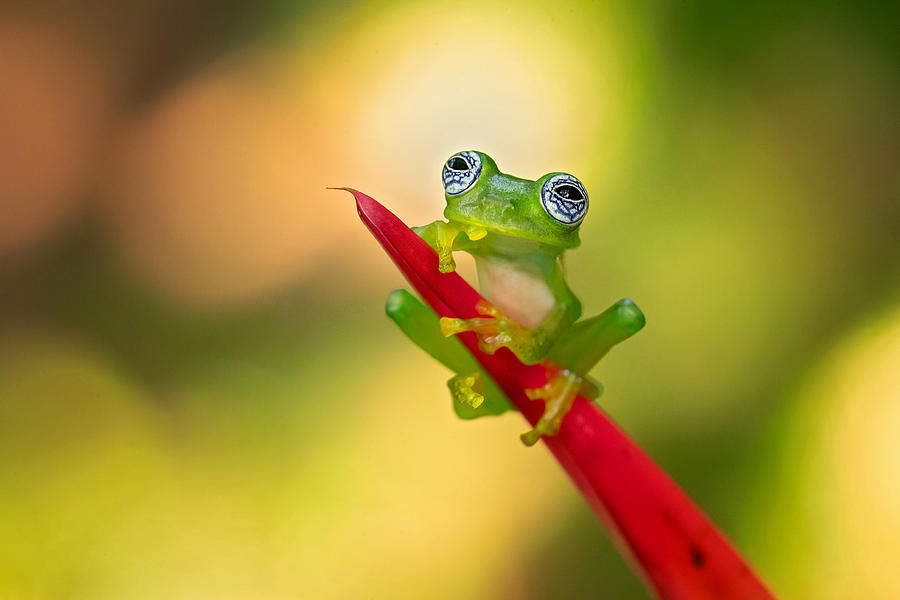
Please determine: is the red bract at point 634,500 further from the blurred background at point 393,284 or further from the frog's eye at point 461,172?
the blurred background at point 393,284

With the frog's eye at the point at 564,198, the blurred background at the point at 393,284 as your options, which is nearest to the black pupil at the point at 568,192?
the frog's eye at the point at 564,198

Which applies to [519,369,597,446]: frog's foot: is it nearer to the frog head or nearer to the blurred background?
the frog head

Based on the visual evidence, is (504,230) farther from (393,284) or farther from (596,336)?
(393,284)

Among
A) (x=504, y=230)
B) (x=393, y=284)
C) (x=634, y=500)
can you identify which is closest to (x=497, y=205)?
(x=504, y=230)

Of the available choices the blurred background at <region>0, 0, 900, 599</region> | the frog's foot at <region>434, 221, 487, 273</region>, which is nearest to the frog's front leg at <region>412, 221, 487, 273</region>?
the frog's foot at <region>434, 221, 487, 273</region>

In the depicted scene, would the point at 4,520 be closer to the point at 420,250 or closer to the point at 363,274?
the point at 363,274

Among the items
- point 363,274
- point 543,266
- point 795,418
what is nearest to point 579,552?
point 795,418
